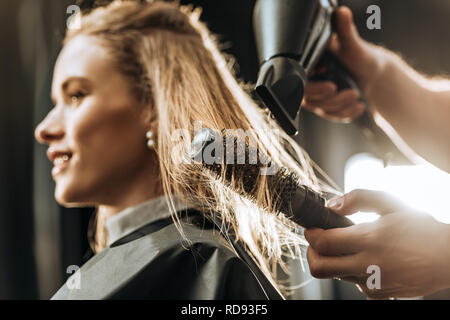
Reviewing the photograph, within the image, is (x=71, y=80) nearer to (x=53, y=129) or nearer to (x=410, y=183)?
(x=53, y=129)

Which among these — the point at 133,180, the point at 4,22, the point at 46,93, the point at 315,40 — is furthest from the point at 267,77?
the point at 4,22

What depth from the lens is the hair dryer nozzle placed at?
1.80ft

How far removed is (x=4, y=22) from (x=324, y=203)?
2.37ft

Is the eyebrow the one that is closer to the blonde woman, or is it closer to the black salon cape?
the blonde woman

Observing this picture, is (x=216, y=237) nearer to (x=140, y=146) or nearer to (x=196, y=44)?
(x=140, y=146)

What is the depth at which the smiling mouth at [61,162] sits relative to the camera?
0.65 metres

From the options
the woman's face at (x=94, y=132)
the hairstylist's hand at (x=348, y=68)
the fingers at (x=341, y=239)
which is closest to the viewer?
the fingers at (x=341, y=239)

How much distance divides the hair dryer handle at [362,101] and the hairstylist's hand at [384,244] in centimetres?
27

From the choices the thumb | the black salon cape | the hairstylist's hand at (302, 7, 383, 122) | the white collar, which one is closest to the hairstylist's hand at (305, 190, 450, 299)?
the thumb

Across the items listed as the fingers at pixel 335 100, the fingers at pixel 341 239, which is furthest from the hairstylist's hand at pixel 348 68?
the fingers at pixel 341 239

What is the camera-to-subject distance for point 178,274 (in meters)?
0.56

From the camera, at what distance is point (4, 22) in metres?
0.86

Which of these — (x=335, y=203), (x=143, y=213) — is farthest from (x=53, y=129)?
(x=335, y=203)

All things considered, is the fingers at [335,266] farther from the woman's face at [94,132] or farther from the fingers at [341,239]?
the woman's face at [94,132]
